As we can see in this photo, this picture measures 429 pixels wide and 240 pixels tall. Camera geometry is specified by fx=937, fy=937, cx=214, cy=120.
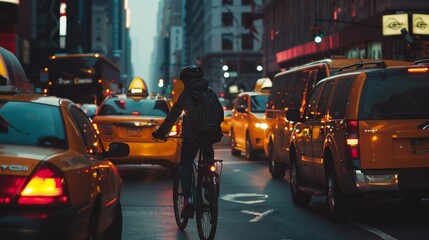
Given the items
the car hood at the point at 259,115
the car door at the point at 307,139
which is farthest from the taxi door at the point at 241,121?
the car door at the point at 307,139

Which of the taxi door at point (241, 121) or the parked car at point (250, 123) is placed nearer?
the parked car at point (250, 123)

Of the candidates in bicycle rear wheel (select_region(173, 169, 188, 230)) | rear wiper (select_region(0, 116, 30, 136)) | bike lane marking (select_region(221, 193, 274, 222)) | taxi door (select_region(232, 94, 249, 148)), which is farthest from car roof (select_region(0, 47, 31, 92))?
taxi door (select_region(232, 94, 249, 148))

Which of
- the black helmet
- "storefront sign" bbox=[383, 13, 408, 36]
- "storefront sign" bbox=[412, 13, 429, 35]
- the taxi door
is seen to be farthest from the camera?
"storefront sign" bbox=[412, 13, 429, 35]

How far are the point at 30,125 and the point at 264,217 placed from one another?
5.87 metres

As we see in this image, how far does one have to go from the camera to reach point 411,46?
3906 centimetres

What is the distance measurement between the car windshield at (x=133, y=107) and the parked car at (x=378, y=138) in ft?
24.8

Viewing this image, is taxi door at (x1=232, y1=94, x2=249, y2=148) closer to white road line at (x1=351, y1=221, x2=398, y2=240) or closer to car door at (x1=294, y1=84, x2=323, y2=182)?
car door at (x1=294, y1=84, x2=323, y2=182)

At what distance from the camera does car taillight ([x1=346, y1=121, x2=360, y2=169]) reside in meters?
10.8

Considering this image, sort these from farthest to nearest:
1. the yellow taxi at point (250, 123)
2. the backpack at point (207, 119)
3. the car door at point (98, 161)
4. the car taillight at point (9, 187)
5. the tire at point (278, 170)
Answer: the yellow taxi at point (250, 123), the tire at point (278, 170), the backpack at point (207, 119), the car door at point (98, 161), the car taillight at point (9, 187)

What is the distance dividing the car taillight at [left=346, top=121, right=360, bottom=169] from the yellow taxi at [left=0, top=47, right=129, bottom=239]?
3.42m

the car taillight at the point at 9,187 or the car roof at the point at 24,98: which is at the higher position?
the car roof at the point at 24,98

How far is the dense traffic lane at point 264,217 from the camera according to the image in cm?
1047

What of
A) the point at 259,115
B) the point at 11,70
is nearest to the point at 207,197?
the point at 11,70

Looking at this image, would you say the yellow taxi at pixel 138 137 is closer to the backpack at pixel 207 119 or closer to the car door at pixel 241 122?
the car door at pixel 241 122
